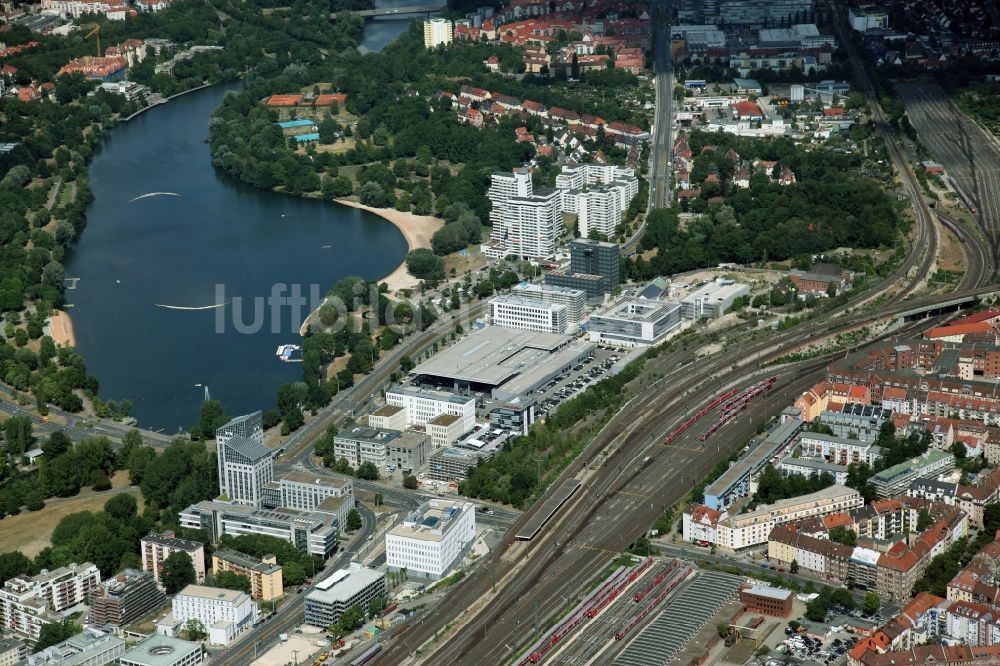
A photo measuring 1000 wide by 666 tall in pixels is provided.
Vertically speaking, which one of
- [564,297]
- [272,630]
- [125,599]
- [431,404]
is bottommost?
[272,630]

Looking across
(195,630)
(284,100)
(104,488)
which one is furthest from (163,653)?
(284,100)

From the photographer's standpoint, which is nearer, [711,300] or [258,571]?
[258,571]

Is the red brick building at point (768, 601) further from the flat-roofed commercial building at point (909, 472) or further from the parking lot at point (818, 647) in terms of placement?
the flat-roofed commercial building at point (909, 472)

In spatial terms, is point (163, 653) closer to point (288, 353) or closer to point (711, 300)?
point (288, 353)

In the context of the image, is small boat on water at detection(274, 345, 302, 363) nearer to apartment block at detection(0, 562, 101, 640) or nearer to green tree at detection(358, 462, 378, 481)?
green tree at detection(358, 462, 378, 481)

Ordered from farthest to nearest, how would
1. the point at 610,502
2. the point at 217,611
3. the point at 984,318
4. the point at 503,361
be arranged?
the point at 984,318 → the point at 503,361 → the point at 610,502 → the point at 217,611

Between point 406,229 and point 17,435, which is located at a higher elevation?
point 406,229

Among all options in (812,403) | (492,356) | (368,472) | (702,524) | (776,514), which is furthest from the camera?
(492,356)
